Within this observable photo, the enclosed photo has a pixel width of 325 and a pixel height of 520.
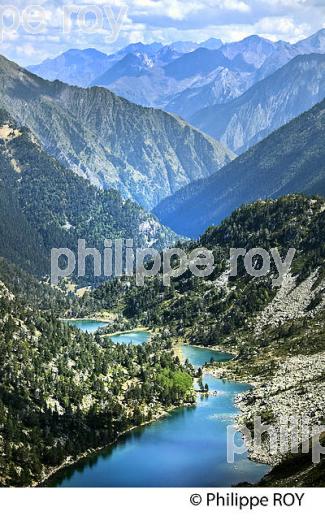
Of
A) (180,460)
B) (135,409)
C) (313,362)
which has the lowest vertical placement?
(180,460)

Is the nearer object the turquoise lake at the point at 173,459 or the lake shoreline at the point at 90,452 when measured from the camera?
the turquoise lake at the point at 173,459

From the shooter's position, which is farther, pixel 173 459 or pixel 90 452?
pixel 90 452

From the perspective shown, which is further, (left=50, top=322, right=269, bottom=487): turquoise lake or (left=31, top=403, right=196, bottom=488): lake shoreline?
(left=31, top=403, right=196, bottom=488): lake shoreline

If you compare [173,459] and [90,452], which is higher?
[90,452]

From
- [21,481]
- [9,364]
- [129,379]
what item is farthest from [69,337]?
[21,481]

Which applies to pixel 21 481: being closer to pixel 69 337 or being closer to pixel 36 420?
pixel 36 420

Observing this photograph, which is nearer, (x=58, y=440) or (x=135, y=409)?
(x=58, y=440)

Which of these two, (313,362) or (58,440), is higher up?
(313,362)
